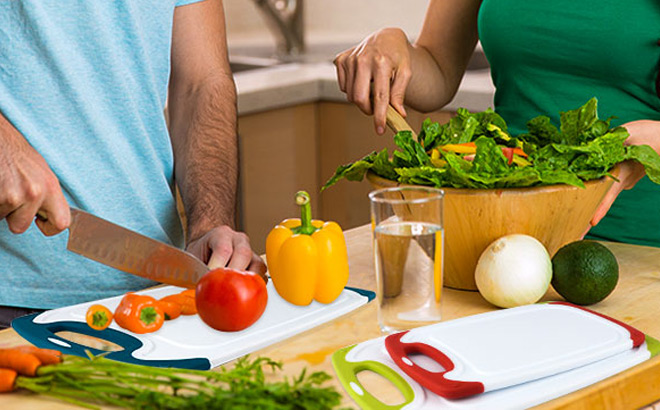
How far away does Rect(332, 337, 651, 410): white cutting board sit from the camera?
3.20 feet

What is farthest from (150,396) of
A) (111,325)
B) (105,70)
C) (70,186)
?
(105,70)

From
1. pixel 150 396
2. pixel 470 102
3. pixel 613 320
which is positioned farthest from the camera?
pixel 470 102

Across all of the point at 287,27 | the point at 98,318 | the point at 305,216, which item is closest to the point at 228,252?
the point at 305,216

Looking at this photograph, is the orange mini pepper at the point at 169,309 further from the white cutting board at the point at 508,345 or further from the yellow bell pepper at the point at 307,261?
the white cutting board at the point at 508,345

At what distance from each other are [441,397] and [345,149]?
2328 millimetres

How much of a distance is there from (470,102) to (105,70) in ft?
5.16

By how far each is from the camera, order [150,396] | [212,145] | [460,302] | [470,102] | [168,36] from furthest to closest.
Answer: [470,102]
[212,145]
[168,36]
[460,302]
[150,396]

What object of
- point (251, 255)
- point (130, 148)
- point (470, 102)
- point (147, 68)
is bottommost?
point (470, 102)

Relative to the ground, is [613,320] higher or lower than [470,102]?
higher

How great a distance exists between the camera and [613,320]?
116 centimetres

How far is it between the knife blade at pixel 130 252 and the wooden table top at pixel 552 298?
161mm

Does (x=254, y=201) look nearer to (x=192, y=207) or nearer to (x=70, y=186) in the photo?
(x=192, y=207)

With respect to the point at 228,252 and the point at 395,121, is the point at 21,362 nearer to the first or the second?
the point at 228,252

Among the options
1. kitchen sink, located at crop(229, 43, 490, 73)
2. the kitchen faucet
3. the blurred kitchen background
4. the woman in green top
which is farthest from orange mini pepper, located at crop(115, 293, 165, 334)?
the kitchen faucet
